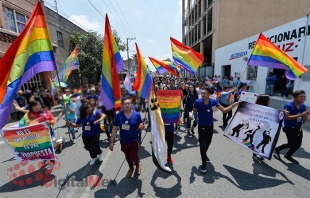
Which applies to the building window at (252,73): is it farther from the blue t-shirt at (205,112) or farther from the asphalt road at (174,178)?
the blue t-shirt at (205,112)

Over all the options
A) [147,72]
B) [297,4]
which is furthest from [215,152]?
[297,4]

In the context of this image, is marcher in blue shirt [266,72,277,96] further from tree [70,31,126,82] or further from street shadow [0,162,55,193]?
tree [70,31,126,82]

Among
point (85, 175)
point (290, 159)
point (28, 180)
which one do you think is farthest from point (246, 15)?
point (28, 180)

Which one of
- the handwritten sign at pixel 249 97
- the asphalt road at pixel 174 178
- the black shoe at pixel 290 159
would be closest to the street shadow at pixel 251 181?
the asphalt road at pixel 174 178

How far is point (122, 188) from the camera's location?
9.38 feet

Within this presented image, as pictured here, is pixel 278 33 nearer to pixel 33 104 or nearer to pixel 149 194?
pixel 149 194

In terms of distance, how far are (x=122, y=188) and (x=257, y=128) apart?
121 inches

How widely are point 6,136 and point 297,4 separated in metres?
30.8

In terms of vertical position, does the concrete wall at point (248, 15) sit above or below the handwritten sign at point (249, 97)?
above

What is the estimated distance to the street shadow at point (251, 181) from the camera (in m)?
2.80

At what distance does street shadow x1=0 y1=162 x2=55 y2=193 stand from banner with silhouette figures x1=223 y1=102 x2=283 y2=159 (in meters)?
4.12

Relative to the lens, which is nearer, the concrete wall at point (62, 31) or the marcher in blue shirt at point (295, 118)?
the marcher in blue shirt at point (295, 118)

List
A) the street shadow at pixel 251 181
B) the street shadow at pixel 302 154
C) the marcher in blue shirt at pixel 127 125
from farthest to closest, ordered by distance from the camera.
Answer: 1. the street shadow at pixel 302 154
2. the marcher in blue shirt at pixel 127 125
3. the street shadow at pixel 251 181

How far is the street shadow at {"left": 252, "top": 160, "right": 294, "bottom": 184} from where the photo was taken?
3.09 metres
